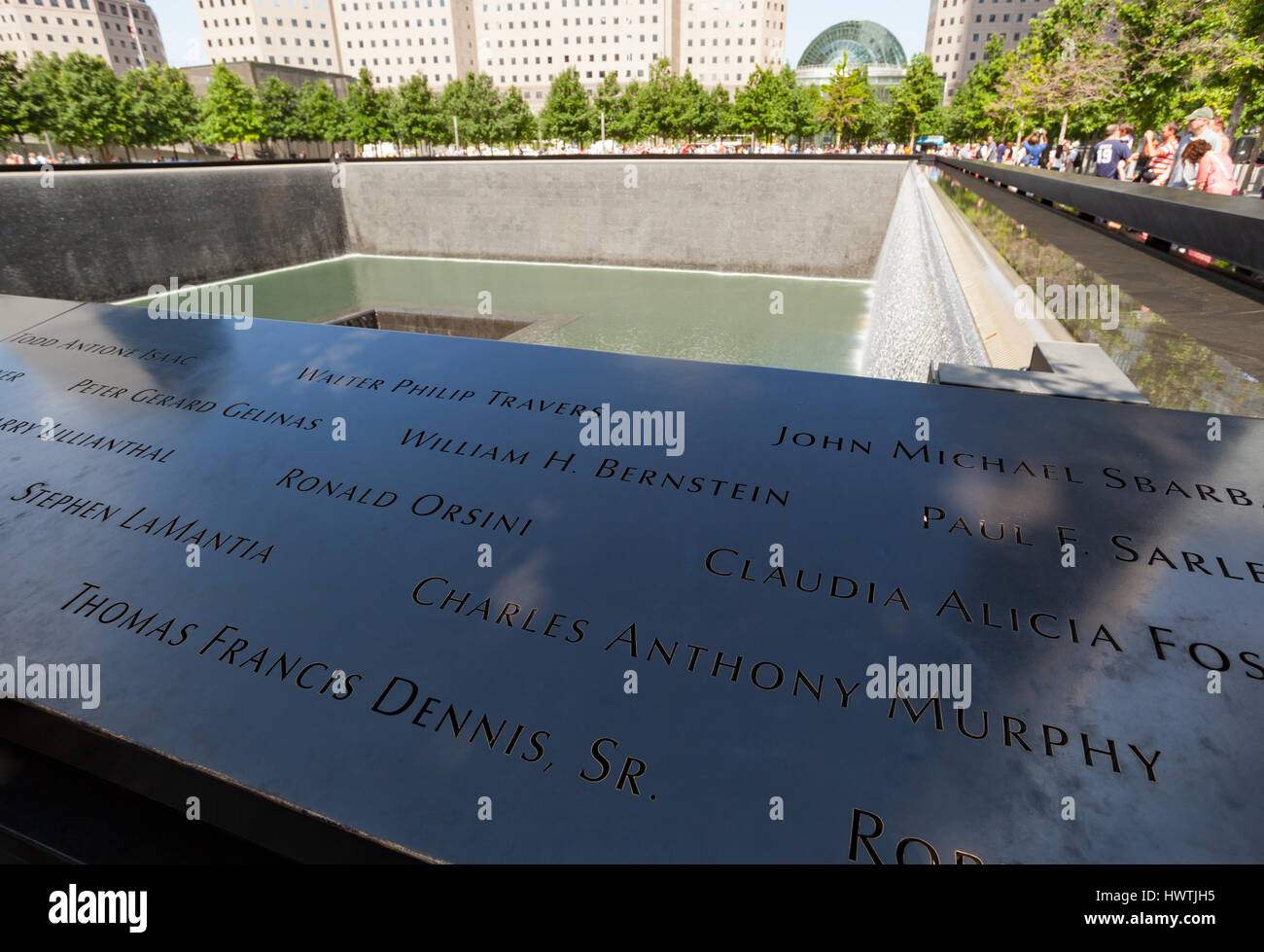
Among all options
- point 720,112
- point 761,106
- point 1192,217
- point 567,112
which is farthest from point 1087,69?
point 720,112

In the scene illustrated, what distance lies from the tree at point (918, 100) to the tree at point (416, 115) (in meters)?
29.7

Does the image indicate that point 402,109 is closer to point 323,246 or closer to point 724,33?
point 323,246

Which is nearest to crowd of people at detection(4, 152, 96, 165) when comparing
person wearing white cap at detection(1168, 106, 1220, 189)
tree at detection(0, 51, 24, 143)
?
Answer: tree at detection(0, 51, 24, 143)

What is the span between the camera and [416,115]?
44.6 m

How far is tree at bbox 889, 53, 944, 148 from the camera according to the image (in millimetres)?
45344

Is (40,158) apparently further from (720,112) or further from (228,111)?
(720,112)

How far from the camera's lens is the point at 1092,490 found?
5.53ft

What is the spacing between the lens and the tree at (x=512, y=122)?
46844 millimetres

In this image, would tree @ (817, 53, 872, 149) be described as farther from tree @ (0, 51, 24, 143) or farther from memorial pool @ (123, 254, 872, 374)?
tree @ (0, 51, 24, 143)

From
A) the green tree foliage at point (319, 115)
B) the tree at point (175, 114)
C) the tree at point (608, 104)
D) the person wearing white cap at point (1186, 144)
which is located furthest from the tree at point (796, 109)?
the person wearing white cap at point (1186, 144)

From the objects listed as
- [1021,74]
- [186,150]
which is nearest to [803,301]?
[1021,74]

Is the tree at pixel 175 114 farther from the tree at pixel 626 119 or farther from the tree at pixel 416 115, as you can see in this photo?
the tree at pixel 626 119

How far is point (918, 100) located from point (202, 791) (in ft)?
178
